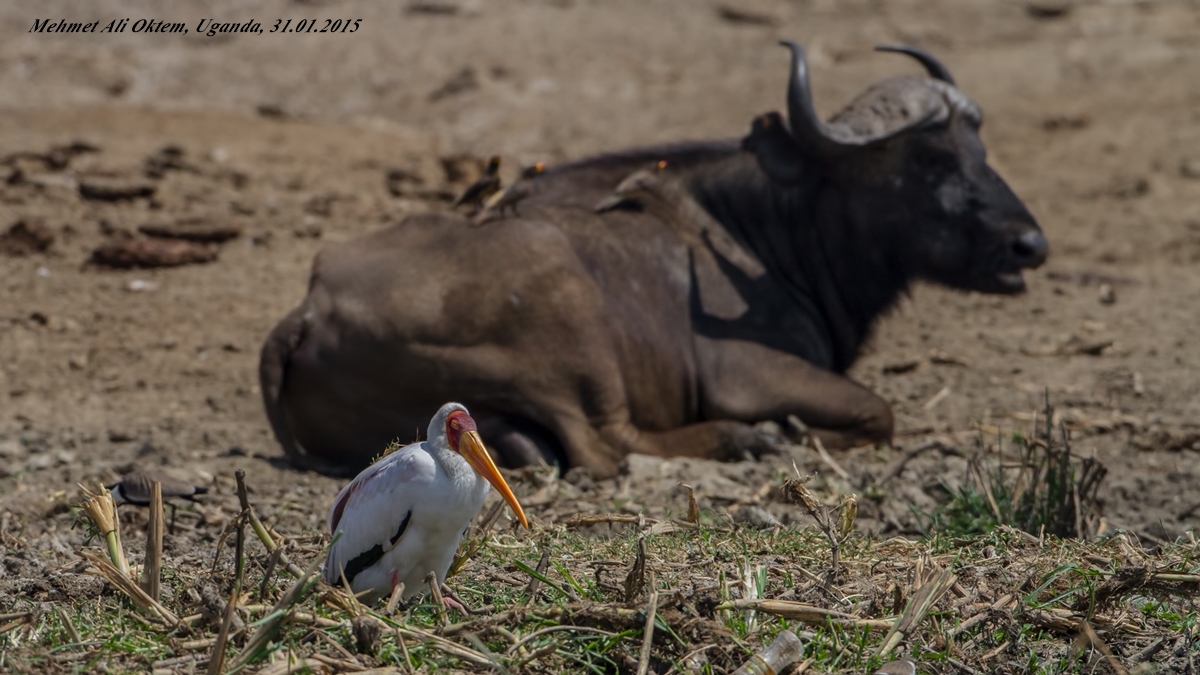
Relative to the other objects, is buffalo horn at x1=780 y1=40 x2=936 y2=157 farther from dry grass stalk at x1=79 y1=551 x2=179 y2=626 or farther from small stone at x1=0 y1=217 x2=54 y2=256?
dry grass stalk at x1=79 y1=551 x2=179 y2=626

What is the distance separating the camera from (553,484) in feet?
20.9

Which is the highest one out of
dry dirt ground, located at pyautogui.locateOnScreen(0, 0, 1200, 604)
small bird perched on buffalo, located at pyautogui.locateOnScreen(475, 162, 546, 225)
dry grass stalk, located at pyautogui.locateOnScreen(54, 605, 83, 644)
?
dry grass stalk, located at pyautogui.locateOnScreen(54, 605, 83, 644)

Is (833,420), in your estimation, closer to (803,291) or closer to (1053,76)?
(803,291)

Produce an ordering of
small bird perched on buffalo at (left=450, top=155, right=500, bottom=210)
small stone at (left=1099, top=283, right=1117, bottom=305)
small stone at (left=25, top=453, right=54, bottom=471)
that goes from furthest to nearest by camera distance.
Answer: small stone at (left=1099, top=283, right=1117, bottom=305)
small bird perched on buffalo at (left=450, top=155, right=500, bottom=210)
small stone at (left=25, top=453, right=54, bottom=471)

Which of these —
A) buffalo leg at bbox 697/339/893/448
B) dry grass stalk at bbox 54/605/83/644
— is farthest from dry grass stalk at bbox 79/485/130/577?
buffalo leg at bbox 697/339/893/448

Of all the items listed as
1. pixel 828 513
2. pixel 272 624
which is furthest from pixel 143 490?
pixel 828 513

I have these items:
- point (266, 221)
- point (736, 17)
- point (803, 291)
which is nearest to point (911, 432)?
point (803, 291)

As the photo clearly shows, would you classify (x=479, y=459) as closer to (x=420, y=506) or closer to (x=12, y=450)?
(x=420, y=506)

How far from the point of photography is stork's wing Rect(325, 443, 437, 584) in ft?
13.4

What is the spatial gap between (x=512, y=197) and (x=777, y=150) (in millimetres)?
1425

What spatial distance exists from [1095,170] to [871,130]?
5.17 metres

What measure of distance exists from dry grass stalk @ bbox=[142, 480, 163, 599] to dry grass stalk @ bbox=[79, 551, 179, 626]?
64 mm

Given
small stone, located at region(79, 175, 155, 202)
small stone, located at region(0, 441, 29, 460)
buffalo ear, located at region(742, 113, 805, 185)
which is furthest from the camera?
small stone, located at region(79, 175, 155, 202)

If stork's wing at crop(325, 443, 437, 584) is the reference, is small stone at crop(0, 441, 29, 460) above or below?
below
